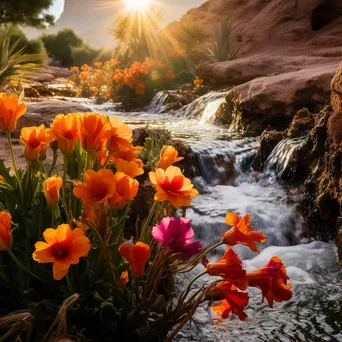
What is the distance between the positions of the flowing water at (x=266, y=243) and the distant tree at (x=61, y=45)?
3625 cm

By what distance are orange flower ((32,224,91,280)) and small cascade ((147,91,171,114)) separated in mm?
9992

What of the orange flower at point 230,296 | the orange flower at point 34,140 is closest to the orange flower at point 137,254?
the orange flower at point 230,296

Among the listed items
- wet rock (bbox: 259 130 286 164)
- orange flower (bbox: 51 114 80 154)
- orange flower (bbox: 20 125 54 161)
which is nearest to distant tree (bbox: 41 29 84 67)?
wet rock (bbox: 259 130 286 164)

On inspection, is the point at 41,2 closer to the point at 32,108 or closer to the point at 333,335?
the point at 32,108

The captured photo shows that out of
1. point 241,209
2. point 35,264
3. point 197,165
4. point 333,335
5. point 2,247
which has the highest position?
point 2,247

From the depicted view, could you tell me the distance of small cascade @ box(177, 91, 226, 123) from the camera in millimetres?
9125

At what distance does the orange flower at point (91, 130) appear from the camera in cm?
147

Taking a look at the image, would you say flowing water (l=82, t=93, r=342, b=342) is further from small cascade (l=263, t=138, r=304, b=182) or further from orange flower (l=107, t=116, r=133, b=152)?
orange flower (l=107, t=116, r=133, b=152)

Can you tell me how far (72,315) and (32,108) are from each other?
15.3ft

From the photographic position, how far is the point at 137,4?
19.5 metres

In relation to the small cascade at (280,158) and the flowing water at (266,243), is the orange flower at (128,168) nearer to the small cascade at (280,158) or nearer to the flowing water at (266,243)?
the flowing water at (266,243)

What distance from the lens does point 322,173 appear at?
170 inches

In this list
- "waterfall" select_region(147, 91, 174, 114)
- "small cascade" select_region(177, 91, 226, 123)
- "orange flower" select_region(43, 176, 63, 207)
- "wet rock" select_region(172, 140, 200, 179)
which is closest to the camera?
"orange flower" select_region(43, 176, 63, 207)

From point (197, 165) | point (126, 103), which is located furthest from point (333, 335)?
point (126, 103)
